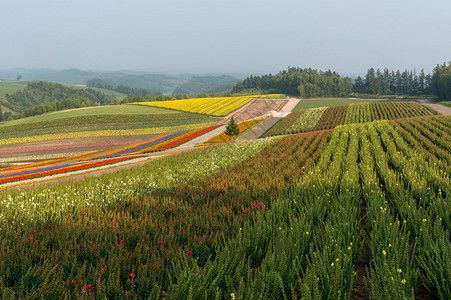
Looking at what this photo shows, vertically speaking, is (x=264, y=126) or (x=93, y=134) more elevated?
(x=264, y=126)

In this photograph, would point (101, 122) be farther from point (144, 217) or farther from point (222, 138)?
point (144, 217)

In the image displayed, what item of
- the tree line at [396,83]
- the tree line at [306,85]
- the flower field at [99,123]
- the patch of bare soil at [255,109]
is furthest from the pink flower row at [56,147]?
the tree line at [396,83]

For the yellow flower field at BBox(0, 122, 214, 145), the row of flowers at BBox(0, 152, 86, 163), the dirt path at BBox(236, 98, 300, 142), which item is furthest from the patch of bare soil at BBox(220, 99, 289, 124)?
the row of flowers at BBox(0, 152, 86, 163)

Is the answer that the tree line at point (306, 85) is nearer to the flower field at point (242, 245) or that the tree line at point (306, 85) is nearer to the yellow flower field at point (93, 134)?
the yellow flower field at point (93, 134)

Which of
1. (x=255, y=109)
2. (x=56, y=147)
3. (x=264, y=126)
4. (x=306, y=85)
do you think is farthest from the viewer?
(x=306, y=85)

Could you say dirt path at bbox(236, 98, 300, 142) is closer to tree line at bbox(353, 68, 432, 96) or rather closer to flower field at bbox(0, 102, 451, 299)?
flower field at bbox(0, 102, 451, 299)

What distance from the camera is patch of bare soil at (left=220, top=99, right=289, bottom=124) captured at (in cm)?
7200

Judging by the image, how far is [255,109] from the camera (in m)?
82.0

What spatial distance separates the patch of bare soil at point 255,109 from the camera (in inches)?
2835

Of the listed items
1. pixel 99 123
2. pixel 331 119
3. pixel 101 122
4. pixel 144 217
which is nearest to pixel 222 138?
pixel 331 119

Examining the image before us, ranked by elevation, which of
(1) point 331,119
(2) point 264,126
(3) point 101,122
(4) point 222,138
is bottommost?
(4) point 222,138

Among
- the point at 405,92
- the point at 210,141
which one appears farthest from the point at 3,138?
the point at 405,92

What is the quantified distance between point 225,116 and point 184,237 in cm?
6985

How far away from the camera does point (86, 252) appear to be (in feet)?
14.9
